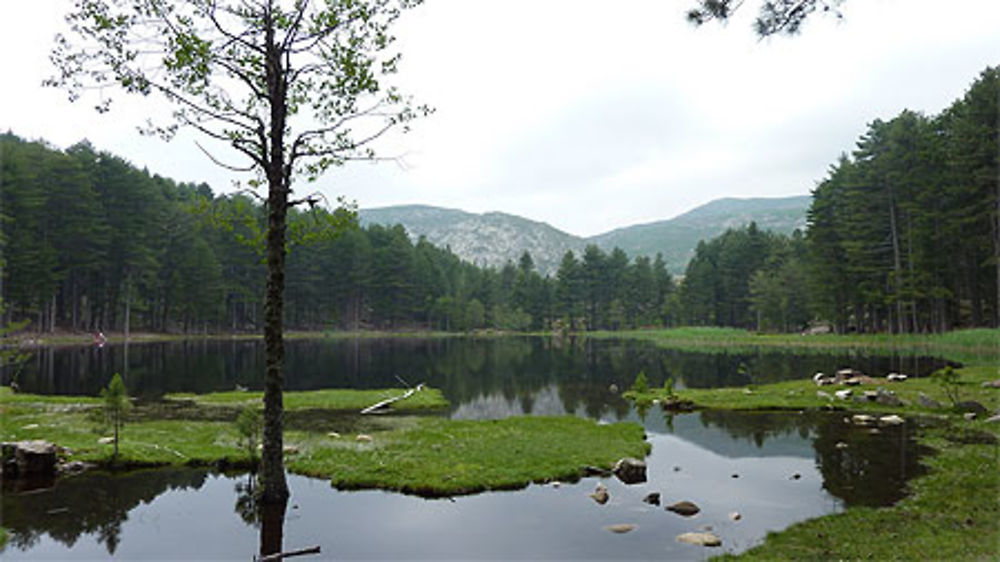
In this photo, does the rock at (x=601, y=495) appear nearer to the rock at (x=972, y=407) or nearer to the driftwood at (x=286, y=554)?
the driftwood at (x=286, y=554)

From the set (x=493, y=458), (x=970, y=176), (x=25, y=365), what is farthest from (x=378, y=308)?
(x=493, y=458)

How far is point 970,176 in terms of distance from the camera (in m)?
59.5

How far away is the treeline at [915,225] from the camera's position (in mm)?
58562

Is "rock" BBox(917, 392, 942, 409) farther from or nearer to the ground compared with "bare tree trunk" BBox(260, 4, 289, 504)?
nearer to the ground

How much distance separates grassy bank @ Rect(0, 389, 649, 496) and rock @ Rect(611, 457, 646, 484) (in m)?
0.78

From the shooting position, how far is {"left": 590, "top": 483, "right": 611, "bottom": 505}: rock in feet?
49.9

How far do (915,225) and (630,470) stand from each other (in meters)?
76.0

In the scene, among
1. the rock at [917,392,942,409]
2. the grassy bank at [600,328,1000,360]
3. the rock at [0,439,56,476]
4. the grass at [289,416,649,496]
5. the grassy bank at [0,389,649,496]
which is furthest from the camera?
the grassy bank at [600,328,1000,360]

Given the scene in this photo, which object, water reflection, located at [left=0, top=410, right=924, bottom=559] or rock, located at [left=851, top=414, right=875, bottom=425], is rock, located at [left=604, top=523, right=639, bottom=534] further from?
rock, located at [left=851, top=414, right=875, bottom=425]

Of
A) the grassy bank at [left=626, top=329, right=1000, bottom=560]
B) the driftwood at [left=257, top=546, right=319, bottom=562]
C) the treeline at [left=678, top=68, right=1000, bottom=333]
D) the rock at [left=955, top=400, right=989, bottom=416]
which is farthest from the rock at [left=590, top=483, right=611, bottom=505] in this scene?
the treeline at [left=678, top=68, right=1000, bottom=333]

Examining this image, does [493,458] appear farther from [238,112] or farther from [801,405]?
[801,405]

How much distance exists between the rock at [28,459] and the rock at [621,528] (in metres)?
16.7

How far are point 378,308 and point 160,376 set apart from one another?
105078 millimetres

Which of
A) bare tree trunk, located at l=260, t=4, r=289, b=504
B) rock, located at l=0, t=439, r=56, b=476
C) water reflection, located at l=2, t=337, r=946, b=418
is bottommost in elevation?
water reflection, located at l=2, t=337, r=946, b=418
